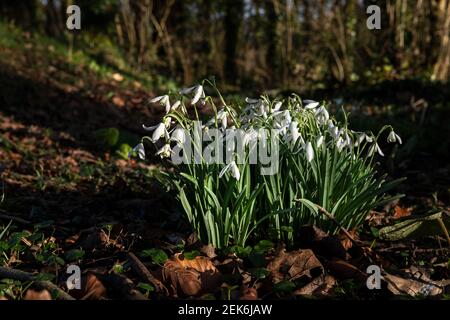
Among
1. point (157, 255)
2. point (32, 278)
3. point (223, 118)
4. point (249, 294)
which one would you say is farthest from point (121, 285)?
point (223, 118)

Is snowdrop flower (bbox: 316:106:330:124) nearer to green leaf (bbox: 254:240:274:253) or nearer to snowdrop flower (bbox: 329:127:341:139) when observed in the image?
snowdrop flower (bbox: 329:127:341:139)

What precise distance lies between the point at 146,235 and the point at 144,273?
0.48m

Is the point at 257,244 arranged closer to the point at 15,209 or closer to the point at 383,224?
the point at 383,224

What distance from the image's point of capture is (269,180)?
2.41 metres

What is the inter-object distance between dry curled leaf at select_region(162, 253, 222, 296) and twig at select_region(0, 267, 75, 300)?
0.35 m

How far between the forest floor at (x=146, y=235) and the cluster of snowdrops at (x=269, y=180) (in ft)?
0.32

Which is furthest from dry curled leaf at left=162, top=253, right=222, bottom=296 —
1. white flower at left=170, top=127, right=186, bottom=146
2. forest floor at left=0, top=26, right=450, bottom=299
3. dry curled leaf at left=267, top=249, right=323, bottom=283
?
white flower at left=170, top=127, right=186, bottom=146

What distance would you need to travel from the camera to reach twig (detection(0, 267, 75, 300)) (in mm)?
1900

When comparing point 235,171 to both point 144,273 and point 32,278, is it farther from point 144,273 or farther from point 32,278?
point 32,278

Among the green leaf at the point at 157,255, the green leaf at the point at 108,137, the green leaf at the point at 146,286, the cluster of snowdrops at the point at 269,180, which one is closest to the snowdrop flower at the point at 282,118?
the cluster of snowdrops at the point at 269,180

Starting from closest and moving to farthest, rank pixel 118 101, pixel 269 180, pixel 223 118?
pixel 223 118
pixel 269 180
pixel 118 101

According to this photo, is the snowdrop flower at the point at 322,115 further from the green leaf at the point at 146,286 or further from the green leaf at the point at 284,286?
the green leaf at the point at 146,286

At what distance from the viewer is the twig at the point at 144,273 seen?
2031 mm
